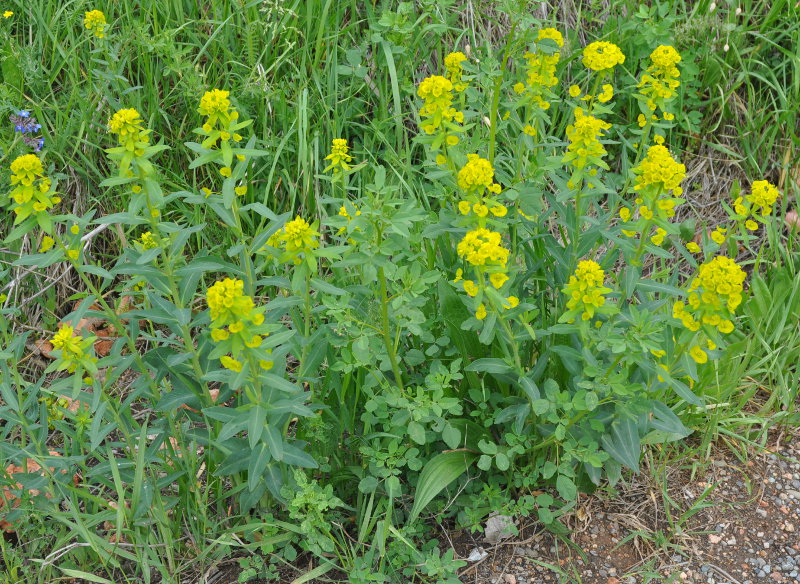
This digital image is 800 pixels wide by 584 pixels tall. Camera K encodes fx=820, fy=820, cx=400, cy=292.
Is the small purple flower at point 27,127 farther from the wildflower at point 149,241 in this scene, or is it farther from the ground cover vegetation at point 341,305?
the wildflower at point 149,241

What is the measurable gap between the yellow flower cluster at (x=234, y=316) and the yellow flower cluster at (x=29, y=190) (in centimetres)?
52

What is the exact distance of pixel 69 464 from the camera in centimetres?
224

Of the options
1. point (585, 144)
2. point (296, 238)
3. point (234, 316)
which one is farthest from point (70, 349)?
point (585, 144)

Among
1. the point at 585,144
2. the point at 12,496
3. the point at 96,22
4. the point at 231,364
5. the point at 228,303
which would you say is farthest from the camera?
the point at 96,22

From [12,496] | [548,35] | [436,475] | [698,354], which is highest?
[548,35]

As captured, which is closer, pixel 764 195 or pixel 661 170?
pixel 661 170

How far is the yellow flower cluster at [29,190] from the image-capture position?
188 cm

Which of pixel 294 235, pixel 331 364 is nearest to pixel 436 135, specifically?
pixel 294 235

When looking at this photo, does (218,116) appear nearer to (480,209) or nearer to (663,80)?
(480,209)

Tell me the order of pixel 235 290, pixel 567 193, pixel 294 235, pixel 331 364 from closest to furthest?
pixel 235 290 < pixel 294 235 < pixel 567 193 < pixel 331 364

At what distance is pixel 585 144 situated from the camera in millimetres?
2082

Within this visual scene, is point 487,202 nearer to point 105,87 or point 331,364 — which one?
point 331,364

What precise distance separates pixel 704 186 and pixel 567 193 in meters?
1.57

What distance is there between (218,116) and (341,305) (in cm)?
55
